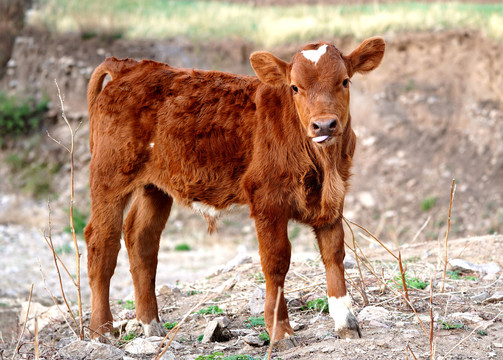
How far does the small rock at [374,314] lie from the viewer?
5.07m

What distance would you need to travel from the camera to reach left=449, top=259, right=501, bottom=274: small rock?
6.43 m

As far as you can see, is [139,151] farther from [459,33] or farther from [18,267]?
[459,33]

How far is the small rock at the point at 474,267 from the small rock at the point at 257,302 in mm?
2277

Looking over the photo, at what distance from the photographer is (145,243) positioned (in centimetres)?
579

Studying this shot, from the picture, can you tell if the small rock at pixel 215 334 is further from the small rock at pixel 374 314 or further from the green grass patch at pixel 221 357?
the small rock at pixel 374 314

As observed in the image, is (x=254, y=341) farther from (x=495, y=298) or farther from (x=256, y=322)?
(x=495, y=298)

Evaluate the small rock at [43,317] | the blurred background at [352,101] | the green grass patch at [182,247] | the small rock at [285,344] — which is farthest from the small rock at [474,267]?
the green grass patch at [182,247]

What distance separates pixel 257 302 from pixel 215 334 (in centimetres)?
83

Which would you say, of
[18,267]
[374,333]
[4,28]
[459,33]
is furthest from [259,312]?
[4,28]

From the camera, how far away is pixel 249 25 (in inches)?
792

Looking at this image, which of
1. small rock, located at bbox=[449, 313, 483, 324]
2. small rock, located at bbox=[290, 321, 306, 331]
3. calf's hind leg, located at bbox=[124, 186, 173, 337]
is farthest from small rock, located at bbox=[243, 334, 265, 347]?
small rock, located at bbox=[449, 313, 483, 324]

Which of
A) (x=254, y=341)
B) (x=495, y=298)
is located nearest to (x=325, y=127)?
(x=254, y=341)

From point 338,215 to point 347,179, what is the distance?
384 mm

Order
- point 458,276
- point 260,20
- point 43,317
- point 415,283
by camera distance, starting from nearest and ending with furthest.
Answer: point 415,283, point 458,276, point 43,317, point 260,20
